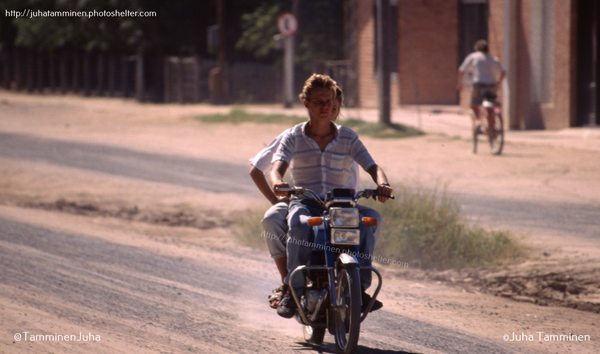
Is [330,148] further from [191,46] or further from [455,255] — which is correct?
[191,46]

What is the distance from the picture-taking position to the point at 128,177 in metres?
19.2

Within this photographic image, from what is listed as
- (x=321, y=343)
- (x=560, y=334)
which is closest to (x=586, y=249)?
(x=560, y=334)

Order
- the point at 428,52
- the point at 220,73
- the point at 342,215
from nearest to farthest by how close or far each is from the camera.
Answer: the point at 342,215
the point at 428,52
the point at 220,73

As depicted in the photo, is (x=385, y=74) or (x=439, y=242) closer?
(x=439, y=242)

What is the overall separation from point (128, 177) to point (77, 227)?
5.55m

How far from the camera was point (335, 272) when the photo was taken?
7.19 m

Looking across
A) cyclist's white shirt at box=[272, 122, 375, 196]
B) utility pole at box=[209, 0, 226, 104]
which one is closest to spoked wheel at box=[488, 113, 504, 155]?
cyclist's white shirt at box=[272, 122, 375, 196]

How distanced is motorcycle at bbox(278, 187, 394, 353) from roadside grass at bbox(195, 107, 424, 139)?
16659 mm

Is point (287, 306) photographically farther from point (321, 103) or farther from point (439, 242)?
point (439, 242)

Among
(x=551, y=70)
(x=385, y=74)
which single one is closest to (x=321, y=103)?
(x=551, y=70)

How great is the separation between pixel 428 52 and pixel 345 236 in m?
24.6

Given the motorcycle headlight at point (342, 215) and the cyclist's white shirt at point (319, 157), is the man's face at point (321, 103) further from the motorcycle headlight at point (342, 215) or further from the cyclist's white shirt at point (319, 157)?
the motorcycle headlight at point (342, 215)

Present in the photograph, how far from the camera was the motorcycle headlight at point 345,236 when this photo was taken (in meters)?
7.02

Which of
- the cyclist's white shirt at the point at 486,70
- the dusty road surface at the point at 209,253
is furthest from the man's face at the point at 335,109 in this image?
the cyclist's white shirt at the point at 486,70
